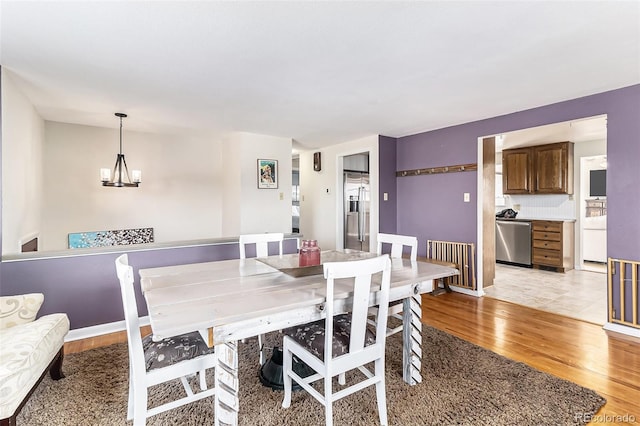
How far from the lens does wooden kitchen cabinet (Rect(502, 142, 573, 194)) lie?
5426 millimetres

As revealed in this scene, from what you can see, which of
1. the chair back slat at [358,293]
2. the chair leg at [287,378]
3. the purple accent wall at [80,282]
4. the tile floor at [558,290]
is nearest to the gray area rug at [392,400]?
the chair leg at [287,378]

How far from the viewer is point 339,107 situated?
11.1ft

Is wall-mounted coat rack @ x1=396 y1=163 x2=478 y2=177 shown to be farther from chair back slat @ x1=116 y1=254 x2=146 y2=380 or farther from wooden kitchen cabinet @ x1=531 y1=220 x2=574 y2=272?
chair back slat @ x1=116 y1=254 x2=146 y2=380

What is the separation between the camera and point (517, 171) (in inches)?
233

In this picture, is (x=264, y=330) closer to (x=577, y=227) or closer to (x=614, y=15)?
(x=614, y=15)

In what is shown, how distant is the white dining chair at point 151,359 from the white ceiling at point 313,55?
4.45 ft

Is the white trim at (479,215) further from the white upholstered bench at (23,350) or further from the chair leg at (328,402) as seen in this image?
the white upholstered bench at (23,350)

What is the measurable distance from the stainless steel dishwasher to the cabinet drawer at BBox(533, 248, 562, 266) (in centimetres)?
11

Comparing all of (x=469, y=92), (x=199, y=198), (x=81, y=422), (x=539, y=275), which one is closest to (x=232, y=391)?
(x=81, y=422)

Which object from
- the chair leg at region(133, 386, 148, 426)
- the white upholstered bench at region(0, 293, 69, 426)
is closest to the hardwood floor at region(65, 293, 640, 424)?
the white upholstered bench at region(0, 293, 69, 426)

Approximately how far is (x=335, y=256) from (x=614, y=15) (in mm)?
2248

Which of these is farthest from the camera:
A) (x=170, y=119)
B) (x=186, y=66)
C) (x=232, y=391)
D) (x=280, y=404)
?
(x=170, y=119)

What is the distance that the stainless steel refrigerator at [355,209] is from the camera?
553 cm

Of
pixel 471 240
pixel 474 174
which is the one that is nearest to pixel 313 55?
pixel 474 174
